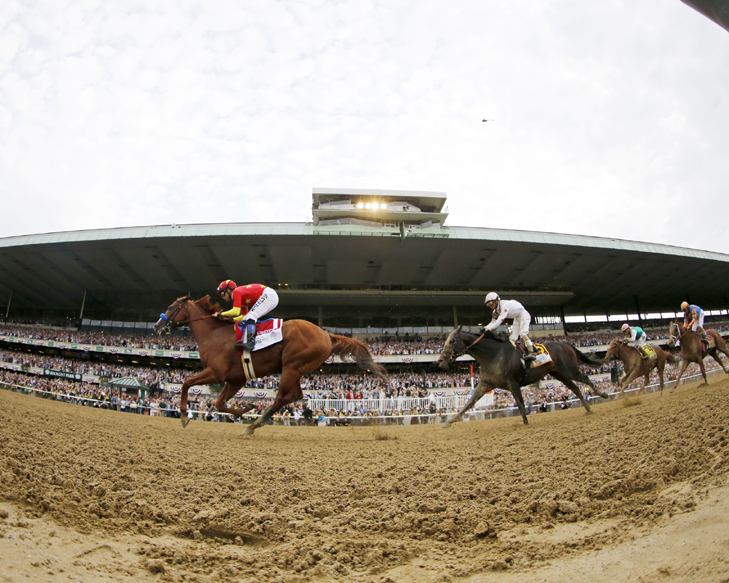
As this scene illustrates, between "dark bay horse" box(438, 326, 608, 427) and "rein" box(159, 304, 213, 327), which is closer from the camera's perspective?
"rein" box(159, 304, 213, 327)

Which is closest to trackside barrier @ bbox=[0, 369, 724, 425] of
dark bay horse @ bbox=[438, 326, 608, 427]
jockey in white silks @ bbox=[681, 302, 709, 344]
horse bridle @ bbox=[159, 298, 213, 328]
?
jockey in white silks @ bbox=[681, 302, 709, 344]

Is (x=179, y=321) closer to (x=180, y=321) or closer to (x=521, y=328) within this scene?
(x=180, y=321)

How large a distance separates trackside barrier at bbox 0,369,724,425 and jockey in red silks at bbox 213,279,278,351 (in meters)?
10.9

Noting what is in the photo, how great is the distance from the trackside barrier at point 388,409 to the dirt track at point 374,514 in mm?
12903

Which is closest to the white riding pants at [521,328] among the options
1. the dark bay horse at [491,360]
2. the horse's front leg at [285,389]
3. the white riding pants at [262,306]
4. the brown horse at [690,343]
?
the dark bay horse at [491,360]

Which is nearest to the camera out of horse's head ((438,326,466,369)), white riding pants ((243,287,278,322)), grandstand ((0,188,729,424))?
white riding pants ((243,287,278,322))

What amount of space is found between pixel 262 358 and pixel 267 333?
46 cm

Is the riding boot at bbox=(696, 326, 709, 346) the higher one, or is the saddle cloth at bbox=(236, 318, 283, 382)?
the saddle cloth at bbox=(236, 318, 283, 382)

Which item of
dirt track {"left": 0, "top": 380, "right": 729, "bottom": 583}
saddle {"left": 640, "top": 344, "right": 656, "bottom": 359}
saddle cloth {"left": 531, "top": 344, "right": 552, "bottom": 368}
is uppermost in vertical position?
saddle cloth {"left": 531, "top": 344, "right": 552, "bottom": 368}

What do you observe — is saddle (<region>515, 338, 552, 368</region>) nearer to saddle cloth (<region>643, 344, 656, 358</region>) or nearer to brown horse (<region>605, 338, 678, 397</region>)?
brown horse (<region>605, 338, 678, 397</region>)

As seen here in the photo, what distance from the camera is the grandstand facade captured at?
31.2 metres

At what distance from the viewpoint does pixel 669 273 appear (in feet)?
129

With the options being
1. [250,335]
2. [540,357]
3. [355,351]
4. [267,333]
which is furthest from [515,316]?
[250,335]

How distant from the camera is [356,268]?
1391 inches
